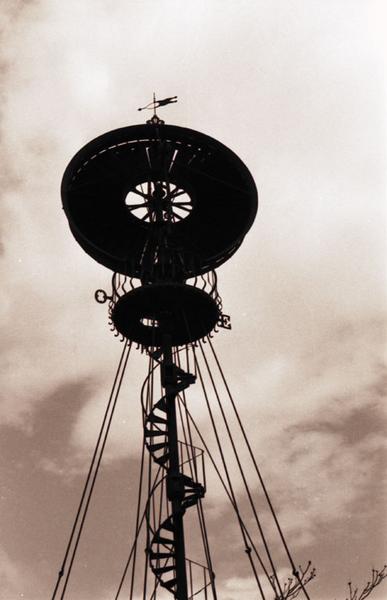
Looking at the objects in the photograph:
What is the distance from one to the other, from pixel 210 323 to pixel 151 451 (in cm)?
372

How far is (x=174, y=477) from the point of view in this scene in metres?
19.1

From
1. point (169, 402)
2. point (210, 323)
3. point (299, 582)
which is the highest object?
point (210, 323)

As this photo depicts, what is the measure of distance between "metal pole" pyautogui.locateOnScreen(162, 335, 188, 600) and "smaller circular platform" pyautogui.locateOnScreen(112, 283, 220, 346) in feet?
1.82

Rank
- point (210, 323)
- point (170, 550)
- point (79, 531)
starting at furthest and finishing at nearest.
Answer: point (210, 323), point (79, 531), point (170, 550)

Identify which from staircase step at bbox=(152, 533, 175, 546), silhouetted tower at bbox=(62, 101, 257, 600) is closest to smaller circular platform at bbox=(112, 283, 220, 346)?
silhouetted tower at bbox=(62, 101, 257, 600)

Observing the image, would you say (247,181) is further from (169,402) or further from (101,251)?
(169,402)

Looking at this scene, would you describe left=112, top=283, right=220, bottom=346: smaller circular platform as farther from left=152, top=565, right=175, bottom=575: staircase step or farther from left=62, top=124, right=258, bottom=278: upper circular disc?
left=152, top=565, right=175, bottom=575: staircase step

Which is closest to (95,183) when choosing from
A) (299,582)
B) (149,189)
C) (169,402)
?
(149,189)

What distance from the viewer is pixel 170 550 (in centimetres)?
1883

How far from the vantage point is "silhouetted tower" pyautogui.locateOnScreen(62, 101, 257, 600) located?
67.2ft

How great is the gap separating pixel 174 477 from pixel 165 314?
421 centimetres

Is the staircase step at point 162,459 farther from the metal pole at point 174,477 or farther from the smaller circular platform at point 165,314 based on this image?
the smaller circular platform at point 165,314

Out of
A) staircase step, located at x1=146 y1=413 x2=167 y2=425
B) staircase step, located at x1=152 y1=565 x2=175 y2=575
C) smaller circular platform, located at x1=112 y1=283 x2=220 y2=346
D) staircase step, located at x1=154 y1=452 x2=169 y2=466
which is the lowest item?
staircase step, located at x1=152 y1=565 x2=175 y2=575

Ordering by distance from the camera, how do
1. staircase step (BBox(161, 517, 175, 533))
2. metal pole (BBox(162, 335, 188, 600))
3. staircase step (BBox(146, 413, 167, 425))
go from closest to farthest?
metal pole (BBox(162, 335, 188, 600)), staircase step (BBox(161, 517, 175, 533)), staircase step (BBox(146, 413, 167, 425))
